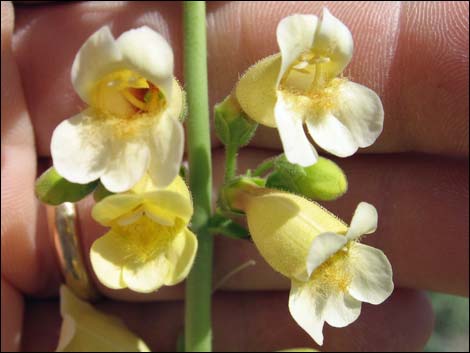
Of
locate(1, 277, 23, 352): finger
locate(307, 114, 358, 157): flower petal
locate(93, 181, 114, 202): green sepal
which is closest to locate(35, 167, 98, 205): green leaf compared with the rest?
locate(93, 181, 114, 202): green sepal

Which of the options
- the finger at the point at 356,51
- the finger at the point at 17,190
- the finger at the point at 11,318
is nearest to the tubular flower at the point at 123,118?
the finger at the point at 356,51

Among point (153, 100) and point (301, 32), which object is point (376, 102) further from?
point (153, 100)

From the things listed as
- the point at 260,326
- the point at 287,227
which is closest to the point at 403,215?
the point at 260,326

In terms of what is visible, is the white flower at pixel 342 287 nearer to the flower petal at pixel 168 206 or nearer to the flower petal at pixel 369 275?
the flower petal at pixel 369 275

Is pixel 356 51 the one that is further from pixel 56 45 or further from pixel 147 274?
pixel 147 274

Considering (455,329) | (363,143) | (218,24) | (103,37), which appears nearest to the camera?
(103,37)

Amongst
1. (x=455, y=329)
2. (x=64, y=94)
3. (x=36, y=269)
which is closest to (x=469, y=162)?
(x=455, y=329)
